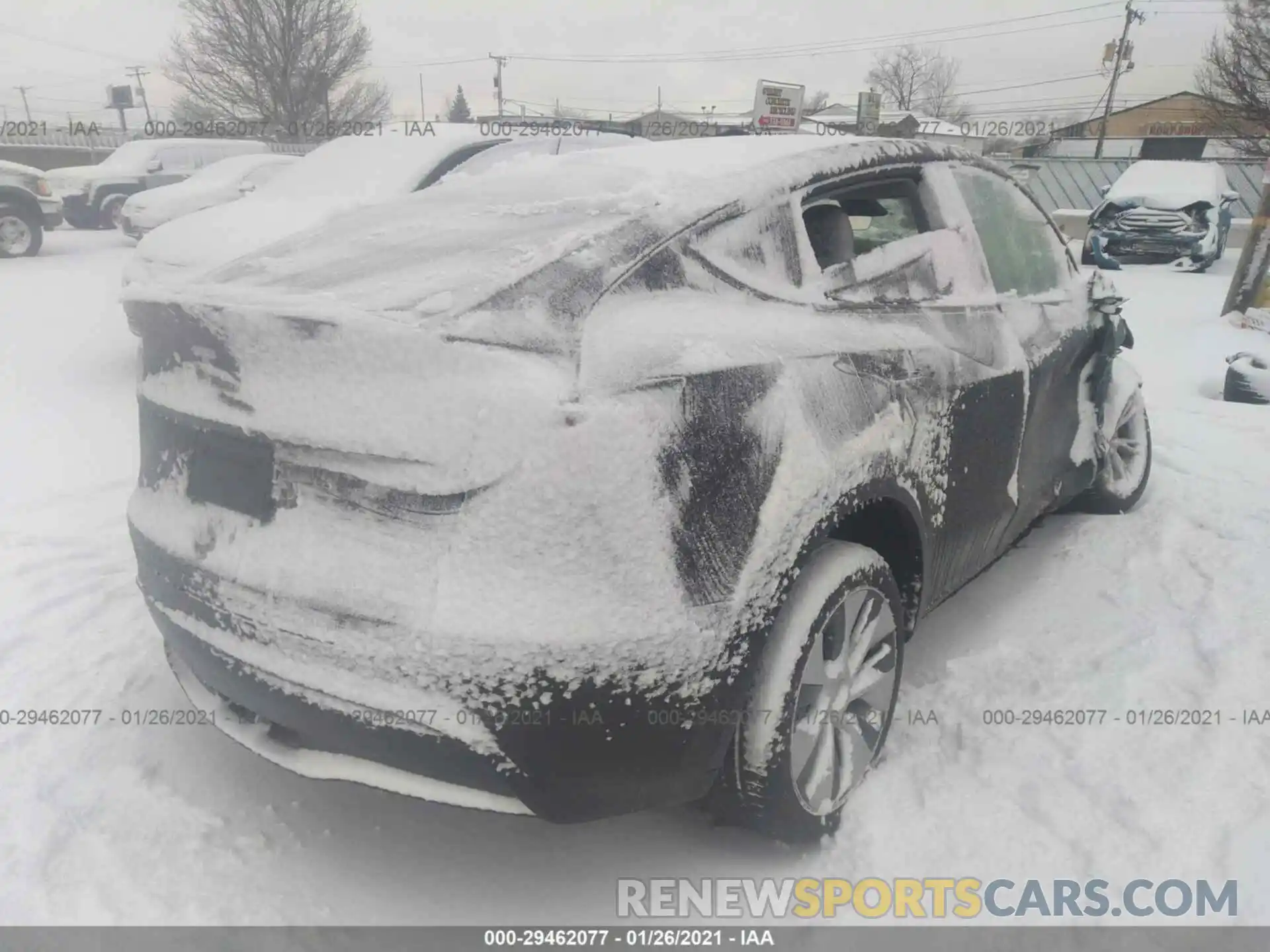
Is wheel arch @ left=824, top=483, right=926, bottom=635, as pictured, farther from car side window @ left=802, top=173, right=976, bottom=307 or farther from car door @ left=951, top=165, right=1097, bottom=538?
car door @ left=951, top=165, right=1097, bottom=538

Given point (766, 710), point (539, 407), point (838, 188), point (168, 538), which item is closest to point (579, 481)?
point (539, 407)

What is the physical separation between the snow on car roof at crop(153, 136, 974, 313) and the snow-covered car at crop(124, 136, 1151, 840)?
0.01 meters

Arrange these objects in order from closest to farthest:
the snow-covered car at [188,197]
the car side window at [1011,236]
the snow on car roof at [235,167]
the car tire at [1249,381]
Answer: the car side window at [1011,236] → the car tire at [1249,381] → the snow-covered car at [188,197] → the snow on car roof at [235,167]

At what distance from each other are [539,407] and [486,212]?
1.00m

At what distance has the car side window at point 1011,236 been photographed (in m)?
2.81

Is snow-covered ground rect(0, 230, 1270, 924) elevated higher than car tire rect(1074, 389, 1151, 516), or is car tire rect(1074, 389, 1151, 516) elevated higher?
car tire rect(1074, 389, 1151, 516)

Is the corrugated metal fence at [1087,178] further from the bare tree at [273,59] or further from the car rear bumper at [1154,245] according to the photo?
the bare tree at [273,59]

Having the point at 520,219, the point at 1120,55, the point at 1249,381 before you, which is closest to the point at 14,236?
the point at 520,219

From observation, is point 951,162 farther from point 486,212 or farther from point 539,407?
point 539,407

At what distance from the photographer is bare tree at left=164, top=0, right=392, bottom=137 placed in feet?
77.4

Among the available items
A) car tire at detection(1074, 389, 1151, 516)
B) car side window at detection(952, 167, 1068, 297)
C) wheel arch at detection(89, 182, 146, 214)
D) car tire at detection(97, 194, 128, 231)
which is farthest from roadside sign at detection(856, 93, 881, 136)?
car tire at detection(97, 194, 128, 231)

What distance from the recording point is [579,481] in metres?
1.54

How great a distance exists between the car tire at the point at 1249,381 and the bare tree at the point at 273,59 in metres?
24.9

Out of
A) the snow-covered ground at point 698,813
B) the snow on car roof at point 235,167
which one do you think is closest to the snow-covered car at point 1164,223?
the snow-covered ground at point 698,813
